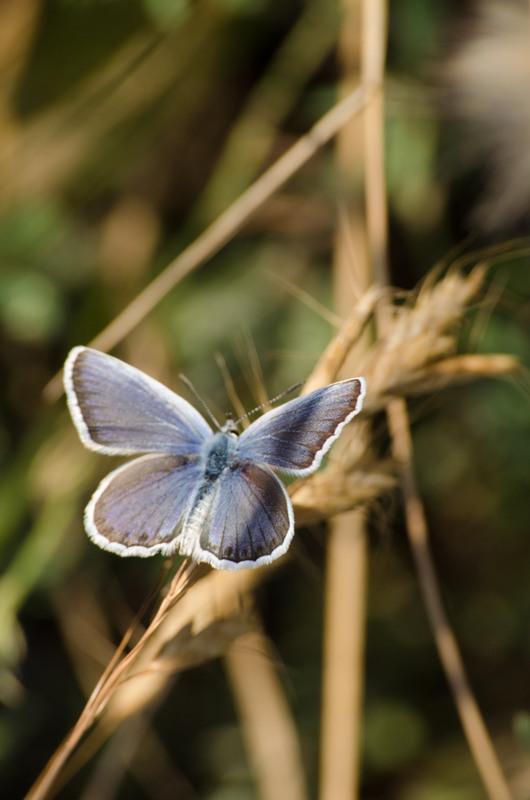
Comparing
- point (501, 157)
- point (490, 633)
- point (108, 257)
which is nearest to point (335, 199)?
point (501, 157)

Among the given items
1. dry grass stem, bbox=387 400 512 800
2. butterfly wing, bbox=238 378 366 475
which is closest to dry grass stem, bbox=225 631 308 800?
dry grass stem, bbox=387 400 512 800

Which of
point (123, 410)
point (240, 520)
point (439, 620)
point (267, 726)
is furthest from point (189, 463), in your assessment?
point (267, 726)

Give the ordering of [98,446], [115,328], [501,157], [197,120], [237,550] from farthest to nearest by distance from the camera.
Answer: [197,120], [501,157], [115,328], [98,446], [237,550]

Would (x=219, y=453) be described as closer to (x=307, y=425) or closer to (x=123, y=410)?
(x=123, y=410)

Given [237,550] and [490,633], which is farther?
[490,633]

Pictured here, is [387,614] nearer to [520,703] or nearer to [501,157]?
[520,703]

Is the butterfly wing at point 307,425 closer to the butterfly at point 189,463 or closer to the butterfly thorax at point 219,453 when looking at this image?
the butterfly at point 189,463

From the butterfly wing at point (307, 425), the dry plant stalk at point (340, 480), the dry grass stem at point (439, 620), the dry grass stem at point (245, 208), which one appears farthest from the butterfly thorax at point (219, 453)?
the dry grass stem at point (245, 208)
